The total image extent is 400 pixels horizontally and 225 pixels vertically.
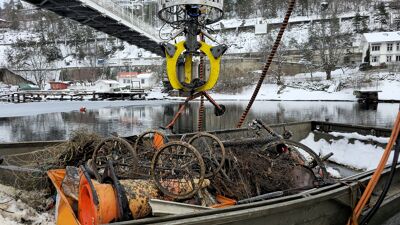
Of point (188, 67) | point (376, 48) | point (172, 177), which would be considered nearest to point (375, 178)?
point (172, 177)

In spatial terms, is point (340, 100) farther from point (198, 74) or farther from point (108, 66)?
point (108, 66)

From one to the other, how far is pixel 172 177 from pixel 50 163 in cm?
208

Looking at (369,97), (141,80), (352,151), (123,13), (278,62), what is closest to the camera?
(352,151)

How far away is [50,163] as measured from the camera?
14.8ft

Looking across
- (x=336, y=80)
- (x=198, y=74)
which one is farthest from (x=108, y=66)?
(x=198, y=74)

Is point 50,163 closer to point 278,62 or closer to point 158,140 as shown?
point 158,140

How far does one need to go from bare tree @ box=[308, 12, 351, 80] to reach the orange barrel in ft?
150

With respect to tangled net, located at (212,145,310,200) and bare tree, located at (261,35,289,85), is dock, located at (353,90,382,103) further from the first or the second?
tangled net, located at (212,145,310,200)

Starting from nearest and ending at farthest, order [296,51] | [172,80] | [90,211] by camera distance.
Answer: [90,211]
[172,80]
[296,51]

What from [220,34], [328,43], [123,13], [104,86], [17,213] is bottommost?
[17,213]

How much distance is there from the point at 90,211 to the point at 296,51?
5763 cm

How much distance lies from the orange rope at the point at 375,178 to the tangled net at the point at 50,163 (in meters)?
3.14

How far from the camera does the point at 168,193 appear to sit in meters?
3.05

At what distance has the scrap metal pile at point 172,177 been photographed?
2.81m
